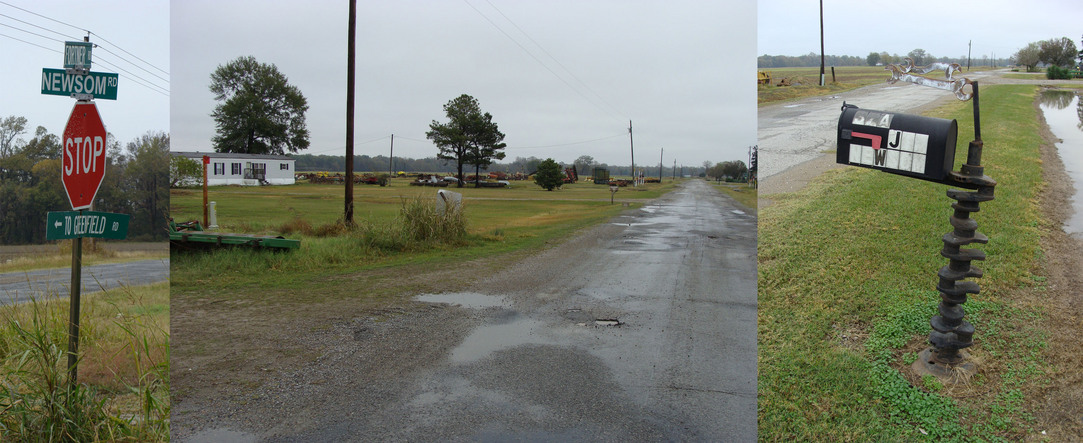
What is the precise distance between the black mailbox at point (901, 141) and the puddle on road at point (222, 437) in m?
3.69

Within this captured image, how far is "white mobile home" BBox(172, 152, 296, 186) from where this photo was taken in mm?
7523

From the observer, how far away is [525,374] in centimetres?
413

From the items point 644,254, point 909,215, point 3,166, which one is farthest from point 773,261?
point 3,166

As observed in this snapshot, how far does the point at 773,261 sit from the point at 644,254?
5797 mm

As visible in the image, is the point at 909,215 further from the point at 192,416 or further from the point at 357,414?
the point at 192,416

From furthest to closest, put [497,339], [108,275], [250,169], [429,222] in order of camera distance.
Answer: [429,222] < [108,275] < [250,169] < [497,339]

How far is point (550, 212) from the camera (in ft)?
37.6

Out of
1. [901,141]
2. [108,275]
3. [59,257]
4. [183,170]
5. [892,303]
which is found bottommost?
[108,275]

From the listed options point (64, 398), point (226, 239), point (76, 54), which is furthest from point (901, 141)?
point (226, 239)

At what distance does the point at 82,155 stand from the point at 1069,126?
20.4 feet

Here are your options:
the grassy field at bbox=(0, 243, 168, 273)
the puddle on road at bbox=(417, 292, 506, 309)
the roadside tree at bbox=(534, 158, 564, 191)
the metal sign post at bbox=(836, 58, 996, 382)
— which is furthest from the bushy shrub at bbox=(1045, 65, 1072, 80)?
the grassy field at bbox=(0, 243, 168, 273)

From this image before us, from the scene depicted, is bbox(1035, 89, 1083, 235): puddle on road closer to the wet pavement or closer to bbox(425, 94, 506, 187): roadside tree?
the wet pavement

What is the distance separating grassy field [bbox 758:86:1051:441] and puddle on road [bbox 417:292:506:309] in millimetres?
3228

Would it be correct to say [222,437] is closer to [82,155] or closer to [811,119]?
[82,155]
